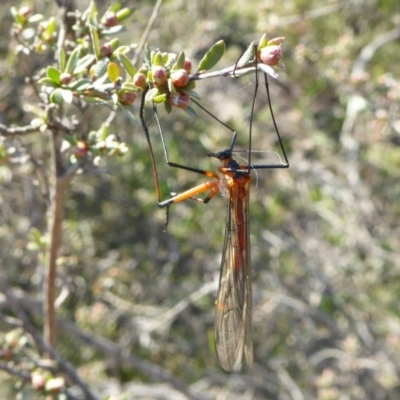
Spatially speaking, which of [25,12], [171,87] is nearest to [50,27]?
[25,12]

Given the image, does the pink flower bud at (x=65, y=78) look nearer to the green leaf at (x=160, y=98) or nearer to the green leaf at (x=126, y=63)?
the green leaf at (x=126, y=63)

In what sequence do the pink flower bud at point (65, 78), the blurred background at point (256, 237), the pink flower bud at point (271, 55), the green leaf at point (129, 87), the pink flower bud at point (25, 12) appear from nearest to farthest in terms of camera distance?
→ the pink flower bud at point (271, 55) → the green leaf at point (129, 87) → the pink flower bud at point (65, 78) → the pink flower bud at point (25, 12) → the blurred background at point (256, 237)

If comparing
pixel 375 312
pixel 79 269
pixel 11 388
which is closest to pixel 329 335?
pixel 375 312

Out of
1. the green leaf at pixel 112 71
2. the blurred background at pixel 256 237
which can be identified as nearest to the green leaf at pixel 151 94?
the green leaf at pixel 112 71

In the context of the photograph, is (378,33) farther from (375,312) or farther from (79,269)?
(79,269)

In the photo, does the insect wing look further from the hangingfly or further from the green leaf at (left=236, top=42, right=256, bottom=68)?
the green leaf at (left=236, top=42, right=256, bottom=68)

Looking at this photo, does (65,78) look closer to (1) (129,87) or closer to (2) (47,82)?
(2) (47,82)

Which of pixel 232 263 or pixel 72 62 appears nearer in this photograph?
pixel 72 62
